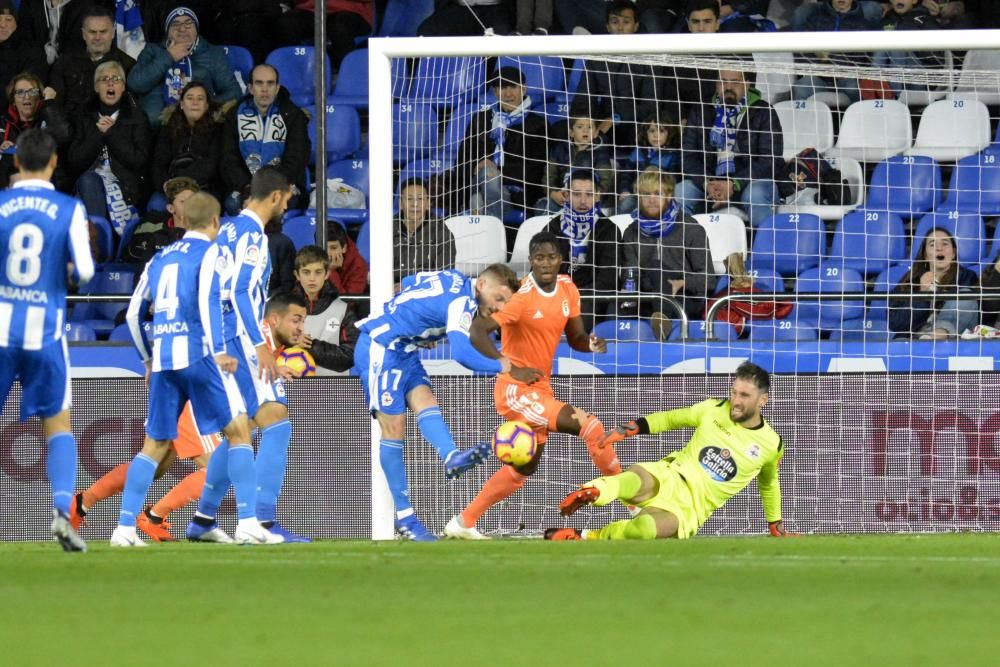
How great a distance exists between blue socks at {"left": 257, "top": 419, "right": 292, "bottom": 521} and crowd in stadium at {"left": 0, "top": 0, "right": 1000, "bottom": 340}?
6.44 feet

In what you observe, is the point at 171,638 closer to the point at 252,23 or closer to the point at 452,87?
the point at 452,87

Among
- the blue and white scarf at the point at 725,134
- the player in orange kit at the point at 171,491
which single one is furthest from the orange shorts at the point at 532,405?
the blue and white scarf at the point at 725,134

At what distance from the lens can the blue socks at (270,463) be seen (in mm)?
9492

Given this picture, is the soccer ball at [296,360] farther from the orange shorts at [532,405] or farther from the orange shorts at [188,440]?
the orange shorts at [532,405]

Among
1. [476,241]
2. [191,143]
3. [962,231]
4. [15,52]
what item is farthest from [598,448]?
[15,52]

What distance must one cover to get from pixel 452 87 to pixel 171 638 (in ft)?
24.5

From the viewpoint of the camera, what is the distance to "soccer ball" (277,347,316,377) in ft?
34.9

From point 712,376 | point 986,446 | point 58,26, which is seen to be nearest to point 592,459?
point 712,376

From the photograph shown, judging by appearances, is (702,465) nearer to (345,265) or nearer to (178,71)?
(345,265)

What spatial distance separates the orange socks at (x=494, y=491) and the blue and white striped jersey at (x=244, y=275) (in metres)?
2.01

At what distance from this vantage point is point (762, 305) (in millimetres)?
11562

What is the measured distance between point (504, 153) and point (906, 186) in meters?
2.93

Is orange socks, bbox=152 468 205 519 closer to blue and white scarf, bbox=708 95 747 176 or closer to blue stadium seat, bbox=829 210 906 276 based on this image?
blue and white scarf, bbox=708 95 747 176

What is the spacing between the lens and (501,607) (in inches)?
212
